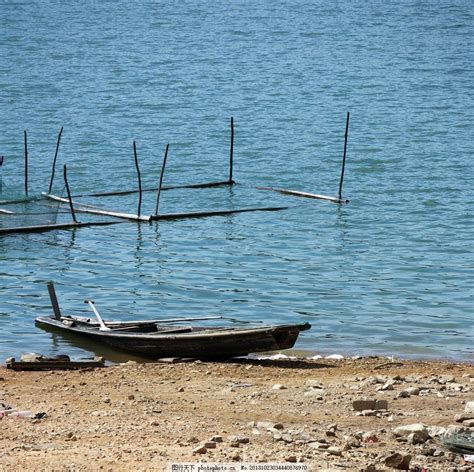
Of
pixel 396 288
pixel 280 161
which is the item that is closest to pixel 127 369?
pixel 396 288

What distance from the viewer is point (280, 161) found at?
30.0 meters

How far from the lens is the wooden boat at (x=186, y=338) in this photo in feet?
38.1

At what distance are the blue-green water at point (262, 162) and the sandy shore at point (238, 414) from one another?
240 centimetres

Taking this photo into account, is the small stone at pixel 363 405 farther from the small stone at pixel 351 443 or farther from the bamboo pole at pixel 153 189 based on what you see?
the bamboo pole at pixel 153 189

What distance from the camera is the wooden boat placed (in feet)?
38.1

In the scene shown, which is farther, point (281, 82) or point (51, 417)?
point (281, 82)

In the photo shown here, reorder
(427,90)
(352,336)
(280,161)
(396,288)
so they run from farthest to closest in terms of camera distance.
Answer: (427,90) → (280,161) → (396,288) → (352,336)

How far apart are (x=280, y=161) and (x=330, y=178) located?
2.37m

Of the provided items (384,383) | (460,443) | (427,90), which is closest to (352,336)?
(384,383)

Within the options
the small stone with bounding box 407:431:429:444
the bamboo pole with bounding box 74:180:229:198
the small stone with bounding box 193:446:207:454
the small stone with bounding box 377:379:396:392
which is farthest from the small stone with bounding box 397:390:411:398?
the bamboo pole with bounding box 74:180:229:198

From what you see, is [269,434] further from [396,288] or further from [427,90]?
[427,90]

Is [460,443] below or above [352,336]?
above

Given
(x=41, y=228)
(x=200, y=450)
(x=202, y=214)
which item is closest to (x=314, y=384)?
(x=200, y=450)

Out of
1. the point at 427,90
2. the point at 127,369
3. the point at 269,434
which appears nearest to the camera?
the point at 269,434
